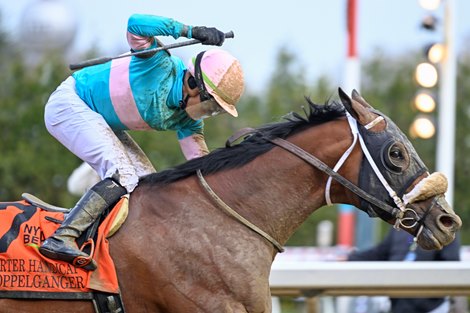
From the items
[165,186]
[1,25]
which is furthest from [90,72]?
[1,25]

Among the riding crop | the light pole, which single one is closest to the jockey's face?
the riding crop

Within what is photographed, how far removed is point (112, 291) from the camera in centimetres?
527

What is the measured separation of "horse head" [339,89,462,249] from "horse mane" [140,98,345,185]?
0.17 metres

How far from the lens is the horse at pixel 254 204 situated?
5.29 meters

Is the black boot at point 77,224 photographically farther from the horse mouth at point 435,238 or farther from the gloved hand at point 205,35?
the horse mouth at point 435,238

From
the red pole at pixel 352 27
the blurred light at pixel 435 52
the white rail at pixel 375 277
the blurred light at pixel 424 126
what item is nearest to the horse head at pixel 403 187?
the white rail at pixel 375 277

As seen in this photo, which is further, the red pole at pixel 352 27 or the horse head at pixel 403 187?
the red pole at pixel 352 27

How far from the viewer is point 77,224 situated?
5.29 meters

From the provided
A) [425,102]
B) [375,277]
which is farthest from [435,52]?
→ [375,277]

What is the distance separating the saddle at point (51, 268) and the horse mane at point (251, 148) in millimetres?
313

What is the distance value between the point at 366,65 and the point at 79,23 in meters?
11.7

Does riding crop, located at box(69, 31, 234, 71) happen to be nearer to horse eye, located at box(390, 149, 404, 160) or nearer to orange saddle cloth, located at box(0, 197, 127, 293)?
orange saddle cloth, located at box(0, 197, 127, 293)

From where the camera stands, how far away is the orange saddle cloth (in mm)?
5277

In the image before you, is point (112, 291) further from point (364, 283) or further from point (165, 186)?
point (364, 283)
